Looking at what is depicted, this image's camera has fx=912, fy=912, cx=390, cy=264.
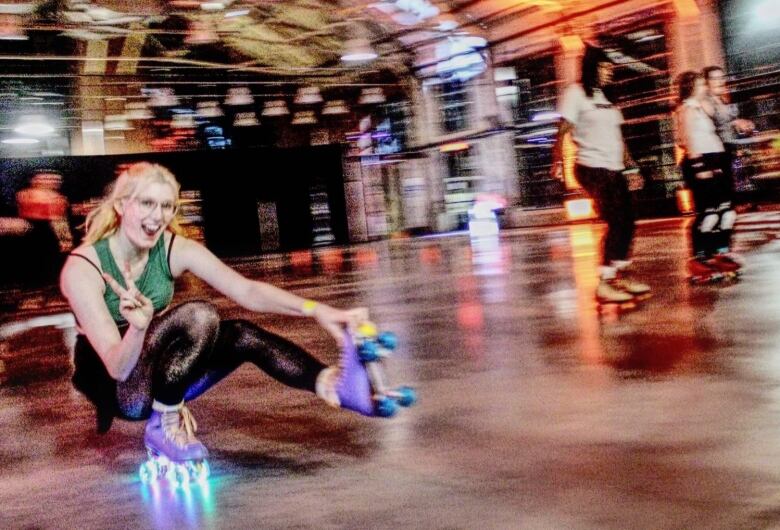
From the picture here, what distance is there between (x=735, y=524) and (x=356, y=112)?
93.9ft

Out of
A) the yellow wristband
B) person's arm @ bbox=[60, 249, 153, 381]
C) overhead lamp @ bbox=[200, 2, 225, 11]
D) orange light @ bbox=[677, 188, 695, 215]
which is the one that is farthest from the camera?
orange light @ bbox=[677, 188, 695, 215]

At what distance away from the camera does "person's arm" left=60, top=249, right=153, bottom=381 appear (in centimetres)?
293

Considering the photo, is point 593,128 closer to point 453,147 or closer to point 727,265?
point 727,265

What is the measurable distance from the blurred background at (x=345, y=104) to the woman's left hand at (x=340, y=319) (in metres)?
10.1

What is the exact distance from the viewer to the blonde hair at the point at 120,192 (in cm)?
322

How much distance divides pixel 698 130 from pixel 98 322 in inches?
235

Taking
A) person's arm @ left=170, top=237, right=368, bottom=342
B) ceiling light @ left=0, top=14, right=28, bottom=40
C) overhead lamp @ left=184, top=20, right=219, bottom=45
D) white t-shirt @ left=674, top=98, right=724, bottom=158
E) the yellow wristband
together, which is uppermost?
overhead lamp @ left=184, top=20, right=219, bottom=45

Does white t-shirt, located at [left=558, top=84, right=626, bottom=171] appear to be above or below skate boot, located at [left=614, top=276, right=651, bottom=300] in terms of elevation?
above

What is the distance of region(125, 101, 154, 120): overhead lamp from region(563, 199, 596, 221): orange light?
452 inches

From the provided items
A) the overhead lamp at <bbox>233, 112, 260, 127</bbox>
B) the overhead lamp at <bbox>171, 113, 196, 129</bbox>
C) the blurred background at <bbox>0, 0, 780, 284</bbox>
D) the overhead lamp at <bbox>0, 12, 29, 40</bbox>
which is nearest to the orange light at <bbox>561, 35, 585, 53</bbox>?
the blurred background at <bbox>0, 0, 780, 284</bbox>

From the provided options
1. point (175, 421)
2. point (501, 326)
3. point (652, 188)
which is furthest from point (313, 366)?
point (652, 188)

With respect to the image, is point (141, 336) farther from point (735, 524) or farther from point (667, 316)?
point (667, 316)

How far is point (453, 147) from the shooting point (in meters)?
26.9

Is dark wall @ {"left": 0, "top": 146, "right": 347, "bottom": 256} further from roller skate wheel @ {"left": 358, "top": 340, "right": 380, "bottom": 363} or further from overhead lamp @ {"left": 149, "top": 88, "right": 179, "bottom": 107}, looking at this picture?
roller skate wheel @ {"left": 358, "top": 340, "right": 380, "bottom": 363}
